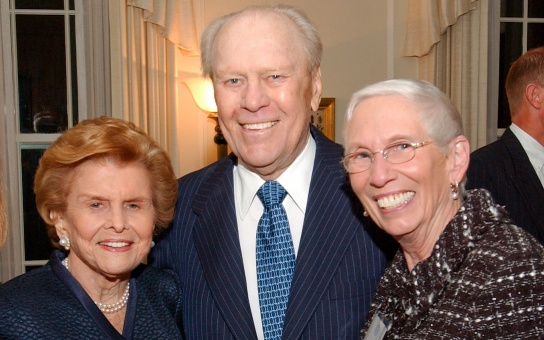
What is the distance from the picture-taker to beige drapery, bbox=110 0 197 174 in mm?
5367

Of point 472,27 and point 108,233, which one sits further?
point 472,27

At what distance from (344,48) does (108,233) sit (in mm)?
4149

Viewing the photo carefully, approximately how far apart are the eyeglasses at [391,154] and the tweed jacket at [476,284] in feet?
0.64

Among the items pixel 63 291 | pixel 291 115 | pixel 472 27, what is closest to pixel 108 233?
pixel 63 291

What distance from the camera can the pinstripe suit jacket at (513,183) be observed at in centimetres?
326

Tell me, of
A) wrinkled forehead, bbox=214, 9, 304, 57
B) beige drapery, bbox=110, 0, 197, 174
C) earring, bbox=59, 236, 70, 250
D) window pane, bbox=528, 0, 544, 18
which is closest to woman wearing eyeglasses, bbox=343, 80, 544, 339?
wrinkled forehead, bbox=214, 9, 304, 57

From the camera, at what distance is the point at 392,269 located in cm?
190

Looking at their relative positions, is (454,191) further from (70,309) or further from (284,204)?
(70,309)

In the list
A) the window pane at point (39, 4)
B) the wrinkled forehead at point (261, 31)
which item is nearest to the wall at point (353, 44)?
the window pane at point (39, 4)

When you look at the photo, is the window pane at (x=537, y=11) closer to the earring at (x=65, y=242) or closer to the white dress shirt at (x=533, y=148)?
the white dress shirt at (x=533, y=148)

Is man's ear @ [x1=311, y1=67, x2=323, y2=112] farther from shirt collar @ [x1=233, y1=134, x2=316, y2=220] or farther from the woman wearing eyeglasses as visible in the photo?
the woman wearing eyeglasses

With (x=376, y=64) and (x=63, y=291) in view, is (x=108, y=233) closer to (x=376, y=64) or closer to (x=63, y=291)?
(x=63, y=291)

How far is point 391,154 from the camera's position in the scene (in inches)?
69.0

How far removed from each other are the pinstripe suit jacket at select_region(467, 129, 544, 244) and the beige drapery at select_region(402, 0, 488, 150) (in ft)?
7.62
